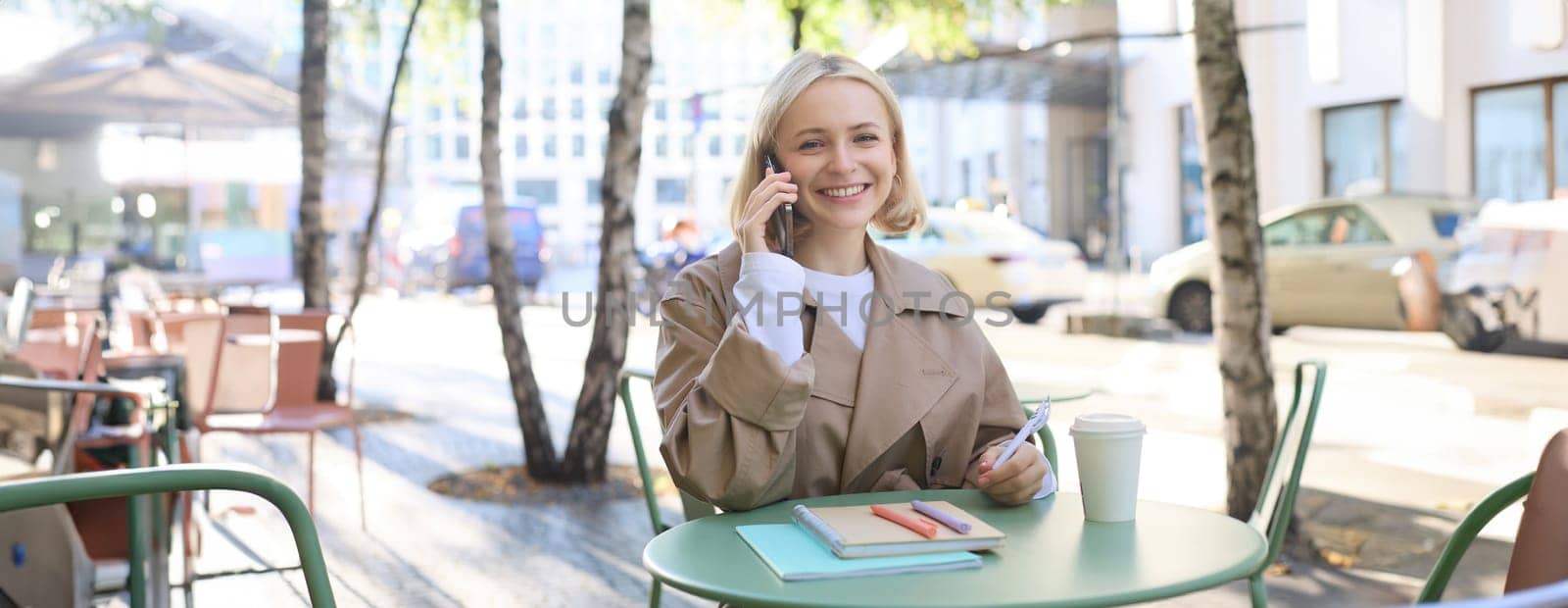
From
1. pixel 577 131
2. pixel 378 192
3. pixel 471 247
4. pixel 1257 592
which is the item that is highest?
pixel 577 131

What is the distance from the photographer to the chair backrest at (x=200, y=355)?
19.4 feet

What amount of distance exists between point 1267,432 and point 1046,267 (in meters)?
11.8

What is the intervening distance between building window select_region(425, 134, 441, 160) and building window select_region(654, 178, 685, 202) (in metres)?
13.2

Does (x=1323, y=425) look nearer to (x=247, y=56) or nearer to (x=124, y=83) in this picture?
(x=247, y=56)

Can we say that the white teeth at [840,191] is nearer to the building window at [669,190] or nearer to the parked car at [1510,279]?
the parked car at [1510,279]

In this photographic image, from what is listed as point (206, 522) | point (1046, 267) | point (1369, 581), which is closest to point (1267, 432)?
point (1369, 581)

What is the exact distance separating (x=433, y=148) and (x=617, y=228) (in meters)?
76.9

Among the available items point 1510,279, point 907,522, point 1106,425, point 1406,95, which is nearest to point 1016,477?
point 1106,425

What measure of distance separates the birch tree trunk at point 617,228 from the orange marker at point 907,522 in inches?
188

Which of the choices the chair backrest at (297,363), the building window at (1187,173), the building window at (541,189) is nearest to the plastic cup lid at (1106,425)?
the chair backrest at (297,363)

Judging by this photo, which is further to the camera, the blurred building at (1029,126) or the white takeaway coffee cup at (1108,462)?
the blurred building at (1029,126)

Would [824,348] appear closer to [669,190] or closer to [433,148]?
[669,190]

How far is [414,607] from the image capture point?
475 centimetres

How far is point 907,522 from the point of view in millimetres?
1882
